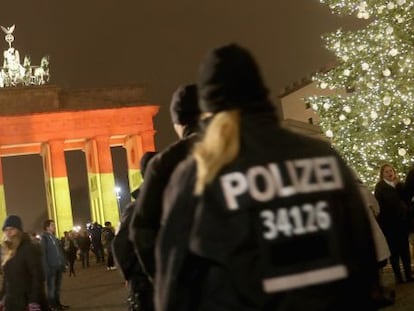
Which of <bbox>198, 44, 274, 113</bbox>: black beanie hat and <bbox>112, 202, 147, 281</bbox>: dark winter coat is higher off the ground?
<bbox>198, 44, 274, 113</bbox>: black beanie hat

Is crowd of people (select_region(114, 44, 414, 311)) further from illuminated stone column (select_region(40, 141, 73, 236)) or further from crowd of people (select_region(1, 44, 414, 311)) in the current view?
illuminated stone column (select_region(40, 141, 73, 236))

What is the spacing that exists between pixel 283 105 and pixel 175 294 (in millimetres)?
76570

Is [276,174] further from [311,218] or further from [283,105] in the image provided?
[283,105]

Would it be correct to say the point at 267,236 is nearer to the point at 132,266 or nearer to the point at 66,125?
the point at 132,266

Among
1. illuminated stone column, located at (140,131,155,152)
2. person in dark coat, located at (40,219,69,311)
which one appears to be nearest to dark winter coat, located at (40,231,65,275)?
person in dark coat, located at (40,219,69,311)

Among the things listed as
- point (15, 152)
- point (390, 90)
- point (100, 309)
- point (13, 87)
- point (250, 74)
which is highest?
point (13, 87)

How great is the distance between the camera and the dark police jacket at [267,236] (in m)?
2.34

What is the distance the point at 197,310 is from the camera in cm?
242

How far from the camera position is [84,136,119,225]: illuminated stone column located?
5000 centimetres

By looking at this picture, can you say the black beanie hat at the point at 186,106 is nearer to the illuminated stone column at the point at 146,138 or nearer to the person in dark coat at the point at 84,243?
the person in dark coat at the point at 84,243

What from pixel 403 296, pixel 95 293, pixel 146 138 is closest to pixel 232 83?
pixel 403 296

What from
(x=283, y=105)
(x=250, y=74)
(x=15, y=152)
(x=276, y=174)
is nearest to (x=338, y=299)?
(x=276, y=174)

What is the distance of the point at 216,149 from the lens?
2.42 metres

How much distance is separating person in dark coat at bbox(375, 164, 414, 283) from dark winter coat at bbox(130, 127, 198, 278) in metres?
7.51
